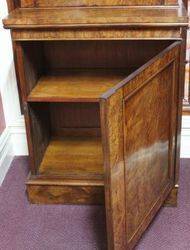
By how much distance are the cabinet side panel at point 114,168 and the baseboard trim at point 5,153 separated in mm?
828

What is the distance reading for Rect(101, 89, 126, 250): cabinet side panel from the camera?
1.08 m

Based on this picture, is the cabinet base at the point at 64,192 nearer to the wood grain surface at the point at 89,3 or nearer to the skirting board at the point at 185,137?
the skirting board at the point at 185,137

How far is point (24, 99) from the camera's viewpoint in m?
1.57

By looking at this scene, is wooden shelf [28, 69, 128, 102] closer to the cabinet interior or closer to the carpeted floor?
the cabinet interior

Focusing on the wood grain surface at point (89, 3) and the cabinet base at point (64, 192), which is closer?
the wood grain surface at point (89, 3)

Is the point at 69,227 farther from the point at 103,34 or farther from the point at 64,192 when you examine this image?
the point at 103,34

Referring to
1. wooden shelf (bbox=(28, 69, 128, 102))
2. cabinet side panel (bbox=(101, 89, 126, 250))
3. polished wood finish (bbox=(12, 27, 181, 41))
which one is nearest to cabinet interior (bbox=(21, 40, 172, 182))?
wooden shelf (bbox=(28, 69, 128, 102))

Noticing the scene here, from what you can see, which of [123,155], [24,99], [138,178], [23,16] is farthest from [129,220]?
[23,16]

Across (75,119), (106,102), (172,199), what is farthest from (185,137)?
(106,102)

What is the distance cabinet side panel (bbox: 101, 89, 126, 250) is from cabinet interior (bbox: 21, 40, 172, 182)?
406 mm

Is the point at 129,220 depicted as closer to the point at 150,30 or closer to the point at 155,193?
the point at 155,193

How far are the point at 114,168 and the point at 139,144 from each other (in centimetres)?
17

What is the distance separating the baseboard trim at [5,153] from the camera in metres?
1.95

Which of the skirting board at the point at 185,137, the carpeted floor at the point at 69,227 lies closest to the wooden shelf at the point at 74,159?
the carpeted floor at the point at 69,227
